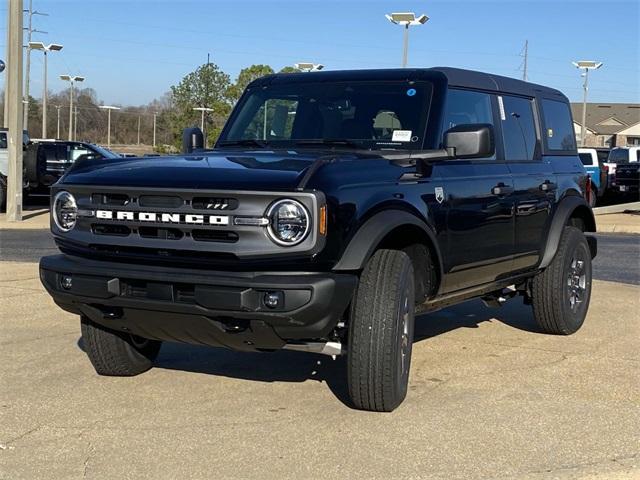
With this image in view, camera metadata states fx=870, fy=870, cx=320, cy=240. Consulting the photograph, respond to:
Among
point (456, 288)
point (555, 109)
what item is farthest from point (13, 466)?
point (555, 109)

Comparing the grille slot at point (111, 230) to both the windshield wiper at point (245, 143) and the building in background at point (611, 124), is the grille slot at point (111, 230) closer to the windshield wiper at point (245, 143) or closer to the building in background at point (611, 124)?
the windshield wiper at point (245, 143)

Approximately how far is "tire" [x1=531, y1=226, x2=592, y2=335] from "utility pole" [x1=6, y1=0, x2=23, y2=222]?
1290cm

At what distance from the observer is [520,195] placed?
637 cm

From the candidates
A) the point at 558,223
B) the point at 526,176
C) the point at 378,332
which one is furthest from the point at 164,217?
the point at 558,223

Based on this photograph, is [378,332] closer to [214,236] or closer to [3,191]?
[214,236]

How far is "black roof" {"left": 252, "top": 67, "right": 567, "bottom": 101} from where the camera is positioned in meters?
5.90

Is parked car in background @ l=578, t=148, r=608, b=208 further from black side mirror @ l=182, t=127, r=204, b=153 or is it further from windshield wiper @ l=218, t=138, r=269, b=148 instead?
windshield wiper @ l=218, t=138, r=269, b=148

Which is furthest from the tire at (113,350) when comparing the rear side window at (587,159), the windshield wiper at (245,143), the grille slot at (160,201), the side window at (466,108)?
the rear side window at (587,159)

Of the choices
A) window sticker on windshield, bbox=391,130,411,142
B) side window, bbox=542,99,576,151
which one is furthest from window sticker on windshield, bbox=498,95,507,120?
window sticker on windshield, bbox=391,130,411,142

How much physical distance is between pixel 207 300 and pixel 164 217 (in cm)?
50

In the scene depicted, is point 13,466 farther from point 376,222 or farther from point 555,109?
point 555,109

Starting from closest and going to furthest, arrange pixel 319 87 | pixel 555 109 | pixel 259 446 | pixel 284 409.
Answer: pixel 259 446
pixel 284 409
pixel 319 87
pixel 555 109

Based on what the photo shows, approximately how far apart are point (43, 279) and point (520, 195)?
11.2 ft

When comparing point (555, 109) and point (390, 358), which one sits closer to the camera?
point (390, 358)
